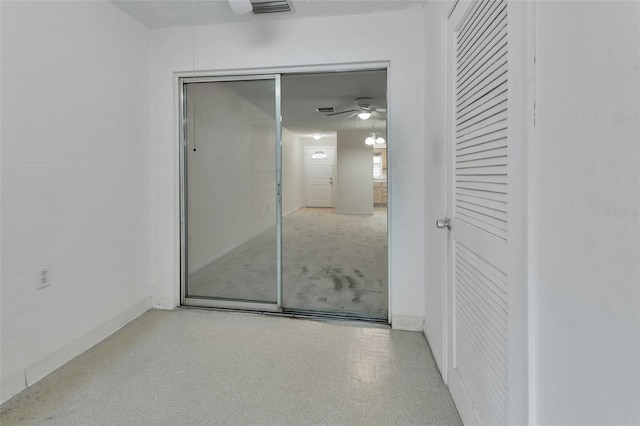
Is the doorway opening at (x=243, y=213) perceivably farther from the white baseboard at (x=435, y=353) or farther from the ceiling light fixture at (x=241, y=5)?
the ceiling light fixture at (x=241, y=5)

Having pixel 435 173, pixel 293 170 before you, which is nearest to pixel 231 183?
pixel 435 173

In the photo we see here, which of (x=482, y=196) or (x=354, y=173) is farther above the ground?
(x=354, y=173)

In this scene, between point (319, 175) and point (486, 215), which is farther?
point (319, 175)

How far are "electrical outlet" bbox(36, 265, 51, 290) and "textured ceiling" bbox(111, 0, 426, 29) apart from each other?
1.91 metres

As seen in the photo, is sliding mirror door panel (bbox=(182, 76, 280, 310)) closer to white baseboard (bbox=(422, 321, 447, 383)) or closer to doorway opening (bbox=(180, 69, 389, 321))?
doorway opening (bbox=(180, 69, 389, 321))

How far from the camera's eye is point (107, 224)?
7.88ft

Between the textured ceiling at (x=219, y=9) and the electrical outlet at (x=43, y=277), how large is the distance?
191 centimetres

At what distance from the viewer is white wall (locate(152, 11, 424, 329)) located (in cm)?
250

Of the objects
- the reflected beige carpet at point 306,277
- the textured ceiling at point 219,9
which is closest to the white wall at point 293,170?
the reflected beige carpet at point 306,277

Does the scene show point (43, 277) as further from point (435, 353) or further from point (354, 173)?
point (354, 173)

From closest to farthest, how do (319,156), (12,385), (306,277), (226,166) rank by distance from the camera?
1. (12,385)
2. (226,166)
3. (306,277)
4. (319,156)

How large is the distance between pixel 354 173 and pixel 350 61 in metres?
6.44

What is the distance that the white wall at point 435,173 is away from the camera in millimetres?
1853

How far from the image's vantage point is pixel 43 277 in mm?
1909
